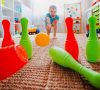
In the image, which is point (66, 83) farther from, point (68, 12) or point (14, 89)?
point (68, 12)

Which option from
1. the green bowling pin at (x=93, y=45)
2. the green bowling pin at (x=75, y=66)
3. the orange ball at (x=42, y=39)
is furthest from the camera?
the orange ball at (x=42, y=39)

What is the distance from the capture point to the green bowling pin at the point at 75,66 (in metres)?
0.39

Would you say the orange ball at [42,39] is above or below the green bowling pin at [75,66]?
above

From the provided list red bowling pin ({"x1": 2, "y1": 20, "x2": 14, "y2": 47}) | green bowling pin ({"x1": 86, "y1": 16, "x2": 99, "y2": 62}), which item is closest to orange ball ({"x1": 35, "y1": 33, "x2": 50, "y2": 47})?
red bowling pin ({"x1": 2, "y1": 20, "x2": 14, "y2": 47})

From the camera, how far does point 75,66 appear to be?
1.62ft

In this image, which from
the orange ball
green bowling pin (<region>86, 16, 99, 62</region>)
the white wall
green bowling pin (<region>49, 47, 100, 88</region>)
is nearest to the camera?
green bowling pin (<region>49, 47, 100, 88</region>)

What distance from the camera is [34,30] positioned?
2.92 meters

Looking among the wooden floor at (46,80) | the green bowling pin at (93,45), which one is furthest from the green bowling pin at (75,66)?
the green bowling pin at (93,45)

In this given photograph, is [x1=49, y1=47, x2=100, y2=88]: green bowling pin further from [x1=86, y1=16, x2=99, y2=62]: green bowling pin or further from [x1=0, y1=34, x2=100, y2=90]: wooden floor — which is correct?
[x1=86, y1=16, x2=99, y2=62]: green bowling pin

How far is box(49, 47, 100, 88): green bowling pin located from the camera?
0.39 m

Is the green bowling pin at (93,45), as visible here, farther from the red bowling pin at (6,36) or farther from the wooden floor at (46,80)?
the red bowling pin at (6,36)

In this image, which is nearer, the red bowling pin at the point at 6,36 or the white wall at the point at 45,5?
the red bowling pin at the point at 6,36

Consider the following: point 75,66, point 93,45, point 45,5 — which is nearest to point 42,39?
point 93,45

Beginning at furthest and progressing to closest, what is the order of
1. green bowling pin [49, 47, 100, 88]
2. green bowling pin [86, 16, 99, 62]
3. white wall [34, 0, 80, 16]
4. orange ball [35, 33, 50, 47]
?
white wall [34, 0, 80, 16] < orange ball [35, 33, 50, 47] < green bowling pin [86, 16, 99, 62] < green bowling pin [49, 47, 100, 88]
